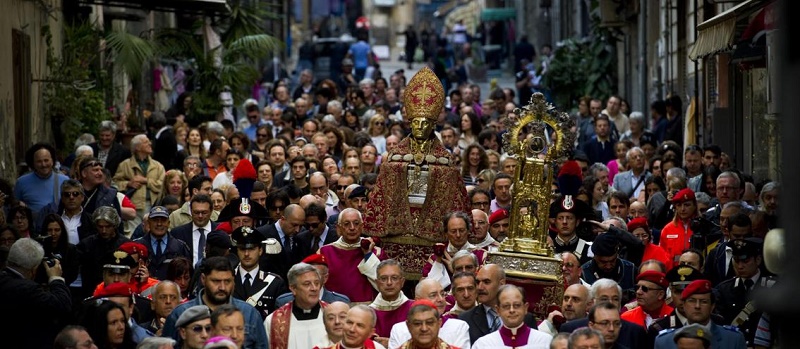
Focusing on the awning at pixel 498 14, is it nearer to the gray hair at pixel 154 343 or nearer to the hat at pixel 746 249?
the hat at pixel 746 249

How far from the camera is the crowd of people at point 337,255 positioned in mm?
8297

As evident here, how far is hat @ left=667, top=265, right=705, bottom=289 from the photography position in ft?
29.7

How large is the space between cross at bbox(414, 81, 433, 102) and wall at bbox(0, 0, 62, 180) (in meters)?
5.92

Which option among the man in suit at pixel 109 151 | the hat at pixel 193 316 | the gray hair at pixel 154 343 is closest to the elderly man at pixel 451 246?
the hat at pixel 193 316

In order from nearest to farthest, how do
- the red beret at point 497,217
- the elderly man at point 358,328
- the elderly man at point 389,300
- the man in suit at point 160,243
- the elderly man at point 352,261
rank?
1. the elderly man at point 358,328
2. the elderly man at point 389,300
3. the elderly man at point 352,261
4. the man in suit at point 160,243
5. the red beret at point 497,217

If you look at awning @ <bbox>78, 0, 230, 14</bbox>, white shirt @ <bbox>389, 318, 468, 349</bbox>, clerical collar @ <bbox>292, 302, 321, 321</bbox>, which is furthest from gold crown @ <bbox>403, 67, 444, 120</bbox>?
awning @ <bbox>78, 0, 230, 14</bbox>

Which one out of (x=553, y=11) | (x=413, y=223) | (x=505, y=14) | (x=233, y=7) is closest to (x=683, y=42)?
(x=233, y=7)

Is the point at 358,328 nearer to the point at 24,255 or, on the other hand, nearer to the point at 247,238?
the point at 24,255

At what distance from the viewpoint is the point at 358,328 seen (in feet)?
25.4

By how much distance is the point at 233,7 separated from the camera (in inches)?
1016

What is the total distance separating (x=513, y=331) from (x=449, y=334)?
51cm

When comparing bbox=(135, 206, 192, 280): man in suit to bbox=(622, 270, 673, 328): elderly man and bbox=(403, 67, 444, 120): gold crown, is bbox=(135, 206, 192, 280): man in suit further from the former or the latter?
bbox=(622, 270, 673, 328): elderly man

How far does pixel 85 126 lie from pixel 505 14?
119ft

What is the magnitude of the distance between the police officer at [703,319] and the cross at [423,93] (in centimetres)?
386
